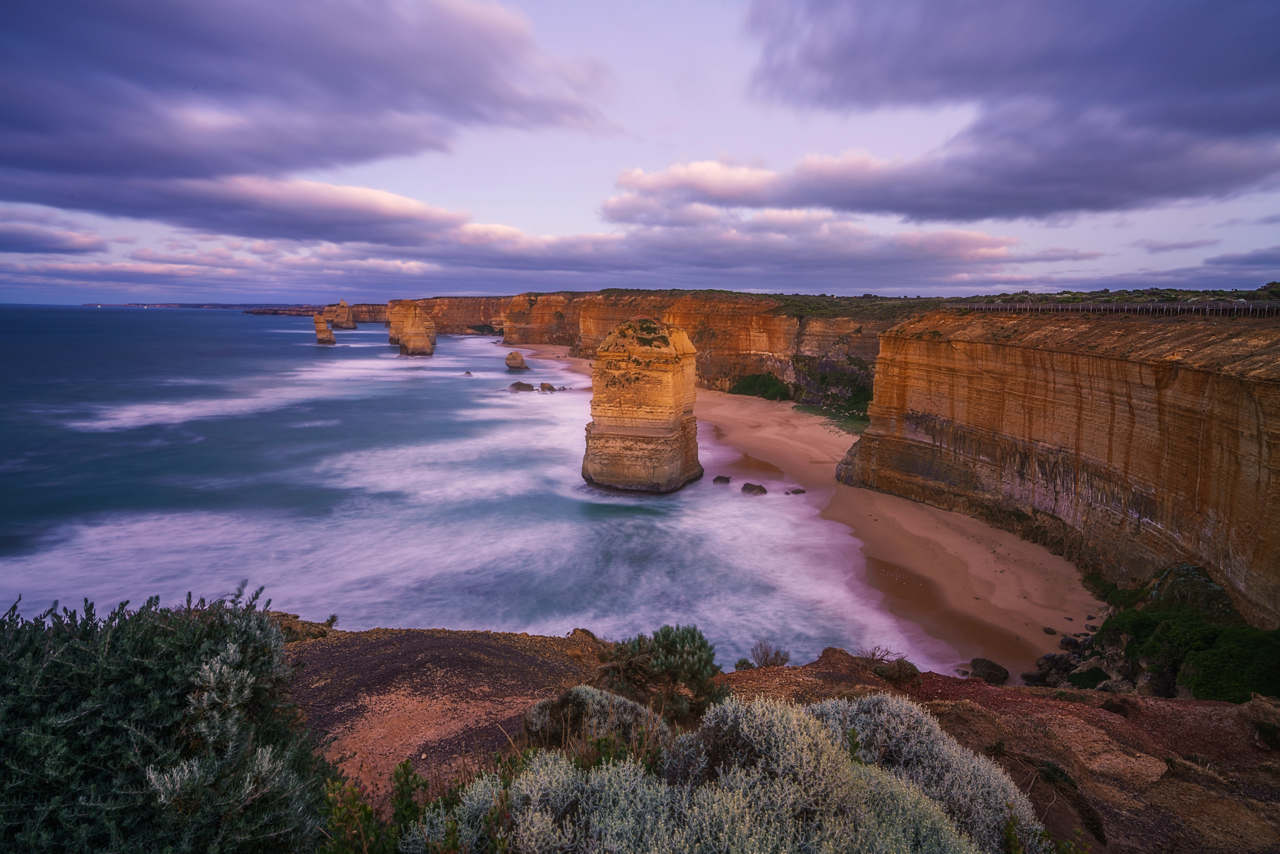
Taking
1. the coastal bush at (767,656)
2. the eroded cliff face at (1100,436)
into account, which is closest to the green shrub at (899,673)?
the coastal bush at (767,656)

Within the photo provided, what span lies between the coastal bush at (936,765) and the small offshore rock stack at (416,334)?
81.3 meters

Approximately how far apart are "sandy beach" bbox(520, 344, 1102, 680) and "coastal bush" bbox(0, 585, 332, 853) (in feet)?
39.4

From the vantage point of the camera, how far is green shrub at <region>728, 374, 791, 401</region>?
42.5 metres

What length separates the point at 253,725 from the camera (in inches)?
138

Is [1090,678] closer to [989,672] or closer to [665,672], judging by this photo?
[989,672]

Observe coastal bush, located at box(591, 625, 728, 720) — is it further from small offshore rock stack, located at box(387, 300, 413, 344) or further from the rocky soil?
small offshore rock stack, located at box(387, 300, 413, 344)

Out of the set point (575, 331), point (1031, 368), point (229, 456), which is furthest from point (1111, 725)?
point (575, 331)

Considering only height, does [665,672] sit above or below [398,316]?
below

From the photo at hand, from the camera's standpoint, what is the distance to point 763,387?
145 ft

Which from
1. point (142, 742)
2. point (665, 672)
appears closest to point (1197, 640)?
point (665, 672)

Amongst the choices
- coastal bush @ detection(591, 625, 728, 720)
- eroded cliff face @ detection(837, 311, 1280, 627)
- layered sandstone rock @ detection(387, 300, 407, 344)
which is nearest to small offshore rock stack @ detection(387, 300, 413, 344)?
layered sandstone rock @ detection(387, 300, 407, 344)

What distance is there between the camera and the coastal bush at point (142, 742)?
2.91 m

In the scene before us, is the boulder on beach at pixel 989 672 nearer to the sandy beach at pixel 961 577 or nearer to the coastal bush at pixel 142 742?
the sandy beach at pixel 961 577

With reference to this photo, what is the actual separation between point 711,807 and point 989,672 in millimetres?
9720
